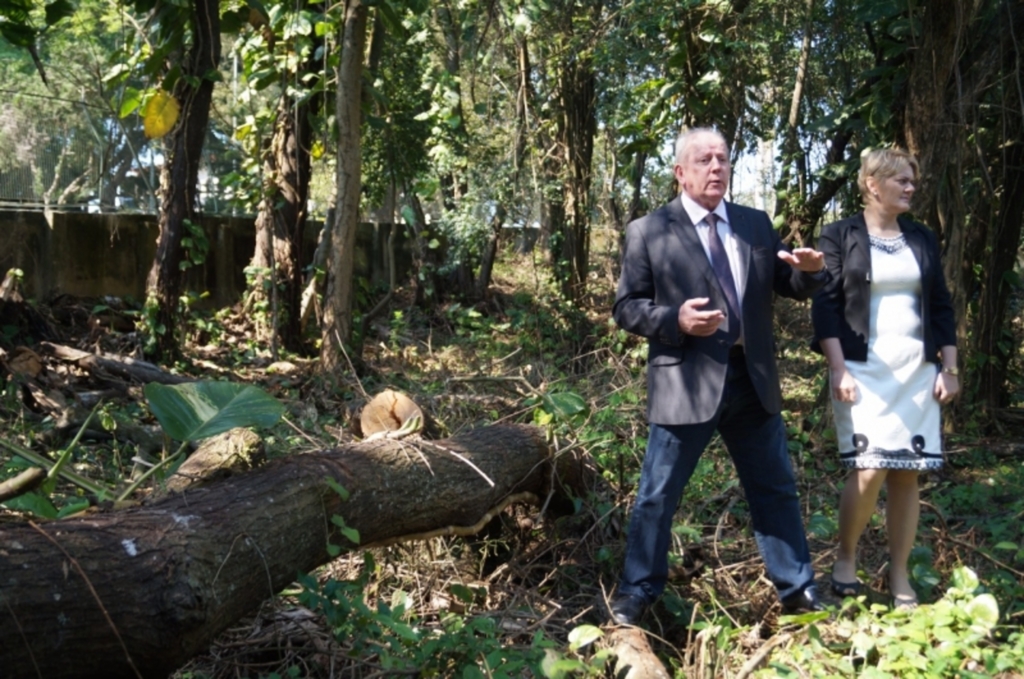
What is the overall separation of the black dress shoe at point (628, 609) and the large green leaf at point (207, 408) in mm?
1384

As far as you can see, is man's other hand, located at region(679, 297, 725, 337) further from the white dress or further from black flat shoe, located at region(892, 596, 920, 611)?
black flat shoe, located at region(892, 596, 920, 611)

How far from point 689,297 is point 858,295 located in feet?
2.35

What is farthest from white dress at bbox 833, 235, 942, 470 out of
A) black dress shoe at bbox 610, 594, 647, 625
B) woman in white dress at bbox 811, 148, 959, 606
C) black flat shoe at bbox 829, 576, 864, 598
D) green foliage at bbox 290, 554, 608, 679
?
green foliage at bbox 290, 554, 608, 679

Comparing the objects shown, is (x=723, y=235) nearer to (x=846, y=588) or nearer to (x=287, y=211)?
(x=846, y=588)

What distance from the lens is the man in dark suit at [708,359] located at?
147 inches

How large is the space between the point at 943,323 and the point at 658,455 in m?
1.26

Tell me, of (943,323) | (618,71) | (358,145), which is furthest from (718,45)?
(943,323)

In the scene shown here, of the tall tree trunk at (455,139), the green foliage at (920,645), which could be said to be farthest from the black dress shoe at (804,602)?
the tall tree trunk at (455,139)

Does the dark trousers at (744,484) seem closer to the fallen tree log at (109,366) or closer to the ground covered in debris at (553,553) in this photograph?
the ground covered in debris at (553,553)

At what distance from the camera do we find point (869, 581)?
433 cm

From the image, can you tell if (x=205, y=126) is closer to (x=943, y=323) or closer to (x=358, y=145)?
(x=358, y=145)

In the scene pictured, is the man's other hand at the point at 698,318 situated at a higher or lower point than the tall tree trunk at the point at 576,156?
lower

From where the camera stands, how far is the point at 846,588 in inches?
158

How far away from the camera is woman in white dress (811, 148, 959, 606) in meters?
3.91
